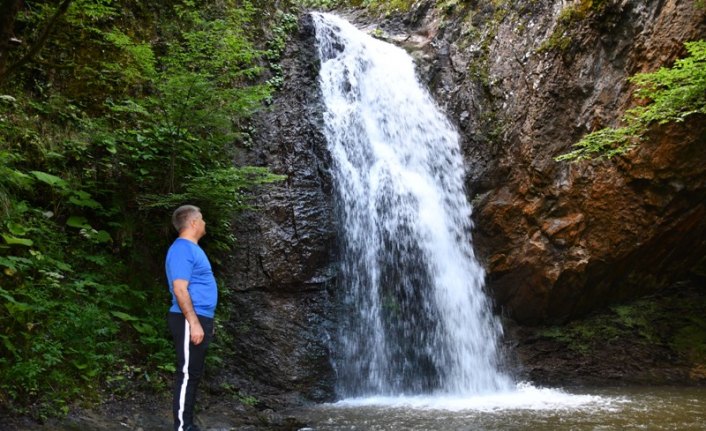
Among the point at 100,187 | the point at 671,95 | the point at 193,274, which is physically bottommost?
the point at 193,274

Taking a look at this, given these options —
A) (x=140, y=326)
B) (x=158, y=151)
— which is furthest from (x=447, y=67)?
(x=140, y=326)

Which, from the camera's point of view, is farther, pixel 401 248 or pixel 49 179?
pixel 401 248

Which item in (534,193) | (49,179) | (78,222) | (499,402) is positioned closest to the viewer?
(49,179)

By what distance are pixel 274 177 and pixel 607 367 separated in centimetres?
588

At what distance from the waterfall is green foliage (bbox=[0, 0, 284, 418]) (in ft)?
7.19

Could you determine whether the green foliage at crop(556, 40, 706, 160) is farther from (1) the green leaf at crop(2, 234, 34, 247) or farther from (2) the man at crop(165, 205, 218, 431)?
(1) the green leaf at crop(2, 234, 34, 247)

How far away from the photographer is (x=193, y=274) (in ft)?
11.7

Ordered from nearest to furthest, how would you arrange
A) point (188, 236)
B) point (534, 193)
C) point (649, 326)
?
point (188, 236)
point (534, 193)
point (649, 326)

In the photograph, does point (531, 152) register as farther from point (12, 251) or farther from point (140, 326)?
point (12, 251)

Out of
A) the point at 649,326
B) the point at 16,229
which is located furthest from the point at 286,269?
the point at 649,326

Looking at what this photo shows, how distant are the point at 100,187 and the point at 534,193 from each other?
5840mm

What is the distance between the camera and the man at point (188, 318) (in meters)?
3.45

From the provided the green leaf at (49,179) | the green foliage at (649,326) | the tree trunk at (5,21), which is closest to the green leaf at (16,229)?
the green leaf at (49,179)

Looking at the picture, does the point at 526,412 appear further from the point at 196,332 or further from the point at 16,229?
the point at 16,229
